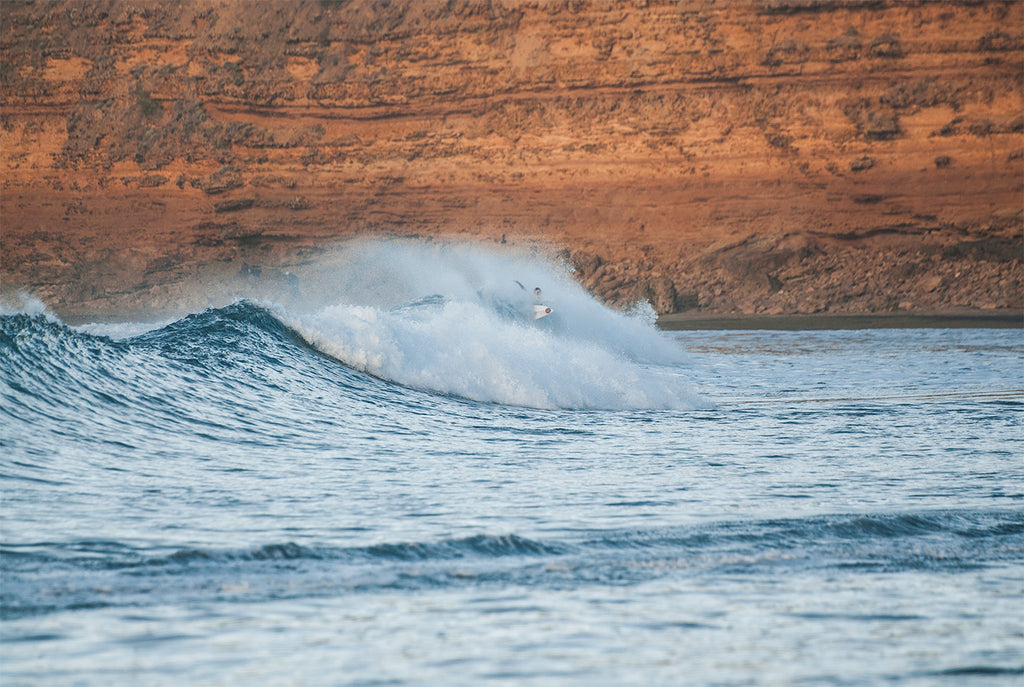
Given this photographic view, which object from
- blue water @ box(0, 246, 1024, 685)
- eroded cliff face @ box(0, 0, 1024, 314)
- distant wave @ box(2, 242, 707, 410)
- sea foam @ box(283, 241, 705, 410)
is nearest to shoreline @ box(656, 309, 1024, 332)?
eroded cliff face @ box(0, 0, 1024, 314)

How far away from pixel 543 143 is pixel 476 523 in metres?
28.5

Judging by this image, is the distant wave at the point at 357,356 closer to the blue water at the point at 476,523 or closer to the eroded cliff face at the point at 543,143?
the blue water at the point at 476,523

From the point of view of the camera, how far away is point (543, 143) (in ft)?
108

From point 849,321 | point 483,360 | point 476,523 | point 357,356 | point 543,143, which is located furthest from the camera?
point 543,143

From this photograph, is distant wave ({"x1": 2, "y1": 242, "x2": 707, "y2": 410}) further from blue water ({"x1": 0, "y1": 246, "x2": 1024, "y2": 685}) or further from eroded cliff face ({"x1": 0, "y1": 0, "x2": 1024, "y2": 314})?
eroded cliff face ({"x1": 0, "y1": 0, "x2": 1024, "y2": 314})

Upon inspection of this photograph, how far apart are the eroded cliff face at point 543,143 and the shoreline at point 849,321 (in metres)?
0.88

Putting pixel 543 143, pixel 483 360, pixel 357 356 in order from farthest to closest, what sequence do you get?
pixel 543 143, pixel 483 360, pixel 357 356

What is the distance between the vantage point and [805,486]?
6.16 m

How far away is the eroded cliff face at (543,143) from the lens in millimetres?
30328

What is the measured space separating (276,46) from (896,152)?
18853mm

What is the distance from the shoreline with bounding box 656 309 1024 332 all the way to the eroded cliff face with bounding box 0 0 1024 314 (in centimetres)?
88

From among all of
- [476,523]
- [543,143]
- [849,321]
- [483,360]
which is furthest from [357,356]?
[543,143]

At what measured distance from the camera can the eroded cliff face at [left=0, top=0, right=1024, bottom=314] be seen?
99.5ft

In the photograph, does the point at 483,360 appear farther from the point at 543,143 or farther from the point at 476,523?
the point at 543,143
